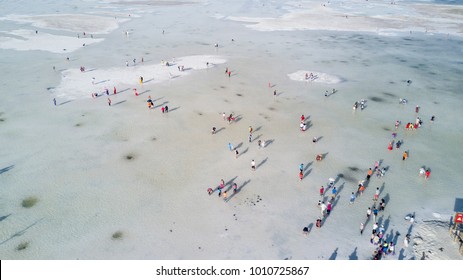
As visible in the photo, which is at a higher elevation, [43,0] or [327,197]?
[43,0]

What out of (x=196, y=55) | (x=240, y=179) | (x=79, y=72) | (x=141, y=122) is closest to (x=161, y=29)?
(x=196, y=55)

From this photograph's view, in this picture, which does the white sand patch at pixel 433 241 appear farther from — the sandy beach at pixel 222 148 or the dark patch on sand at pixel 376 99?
the dark patch on sand at pixel 376 99

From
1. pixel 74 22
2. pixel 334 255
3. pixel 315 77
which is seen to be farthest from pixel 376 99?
pixel 74 22

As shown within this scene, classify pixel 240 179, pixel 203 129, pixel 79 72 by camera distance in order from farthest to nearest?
pixel 79 72, pixel 203 129, pixel 240 179

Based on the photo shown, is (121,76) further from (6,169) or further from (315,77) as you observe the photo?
(315,77)

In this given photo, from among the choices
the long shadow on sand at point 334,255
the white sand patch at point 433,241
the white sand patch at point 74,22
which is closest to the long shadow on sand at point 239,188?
the long shadow on sand at point 334,255

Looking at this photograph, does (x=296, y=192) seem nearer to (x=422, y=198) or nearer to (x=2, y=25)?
(x=422, y=198)
